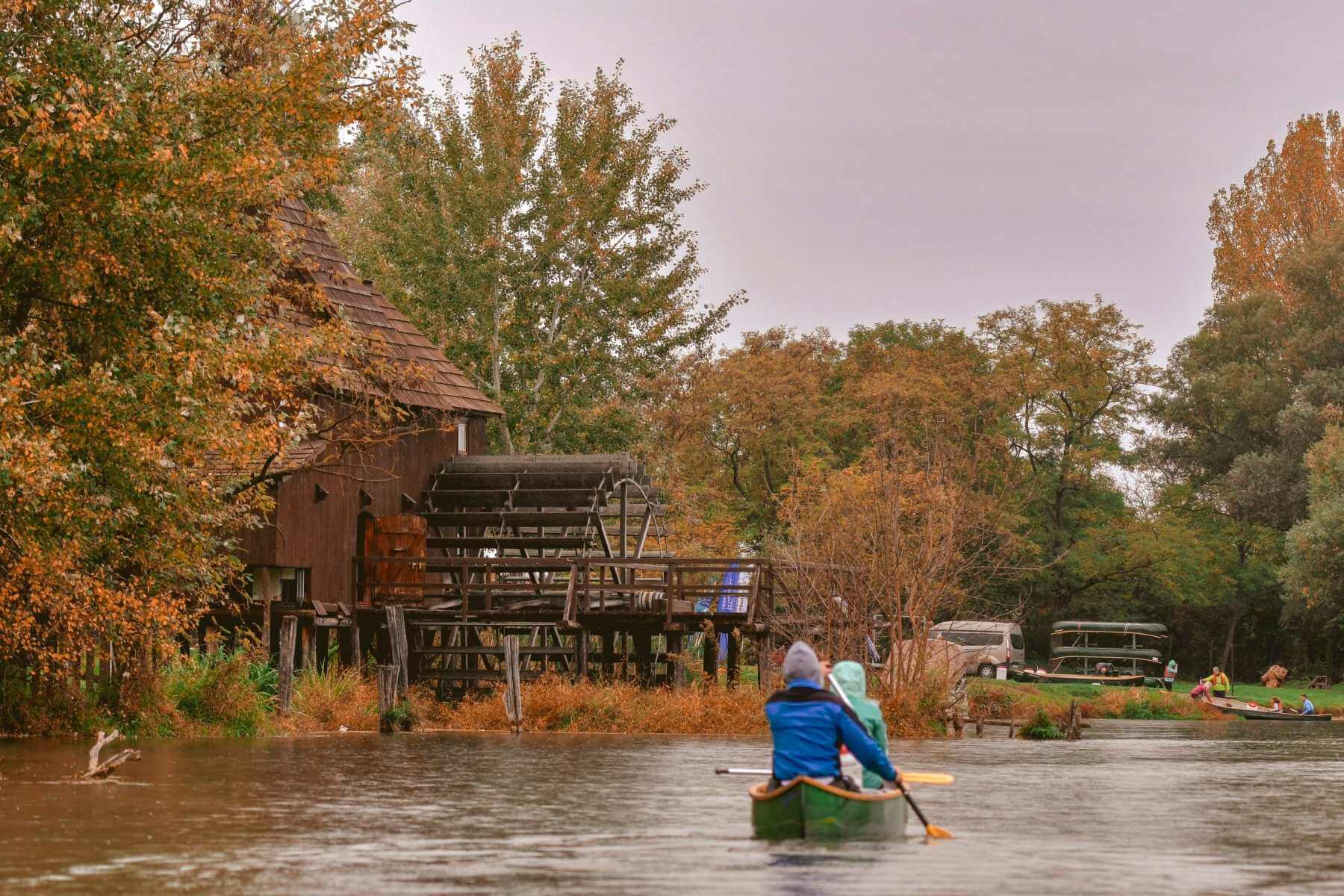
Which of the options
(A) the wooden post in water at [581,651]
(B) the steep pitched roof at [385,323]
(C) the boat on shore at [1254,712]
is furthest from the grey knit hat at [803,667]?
(C) the boat on shore at [1254,712]

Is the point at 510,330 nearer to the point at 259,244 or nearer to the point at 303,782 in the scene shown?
the point at 259,244

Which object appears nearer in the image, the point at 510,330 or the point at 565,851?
the point at 565,851

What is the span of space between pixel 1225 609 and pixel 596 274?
32087 millimetres

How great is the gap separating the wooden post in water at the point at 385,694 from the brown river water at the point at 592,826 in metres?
3.70

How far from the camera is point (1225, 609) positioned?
230ft

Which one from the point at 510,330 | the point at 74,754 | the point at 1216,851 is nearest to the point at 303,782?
the point at 74,754

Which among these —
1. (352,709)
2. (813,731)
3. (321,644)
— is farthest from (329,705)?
(813,731)

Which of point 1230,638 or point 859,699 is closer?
point 859,699

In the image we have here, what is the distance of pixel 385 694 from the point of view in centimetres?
3200

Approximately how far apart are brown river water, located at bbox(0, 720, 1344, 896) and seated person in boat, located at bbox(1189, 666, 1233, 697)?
2367 centimetres

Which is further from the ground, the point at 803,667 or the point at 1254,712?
the point at 803,667

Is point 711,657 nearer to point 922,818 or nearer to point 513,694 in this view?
point 513,694

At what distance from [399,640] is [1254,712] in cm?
2591

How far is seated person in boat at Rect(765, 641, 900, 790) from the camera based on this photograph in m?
14.5
